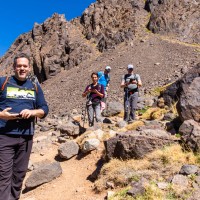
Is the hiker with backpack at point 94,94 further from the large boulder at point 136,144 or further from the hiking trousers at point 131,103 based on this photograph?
the large boulder at point 136,144

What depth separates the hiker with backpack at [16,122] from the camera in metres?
4.46

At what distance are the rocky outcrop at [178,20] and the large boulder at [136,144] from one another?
4439 centimetres

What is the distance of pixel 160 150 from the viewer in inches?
265

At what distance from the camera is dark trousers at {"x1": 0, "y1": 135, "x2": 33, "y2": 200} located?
4.46 m

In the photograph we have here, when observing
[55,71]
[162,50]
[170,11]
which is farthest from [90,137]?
[170,11]

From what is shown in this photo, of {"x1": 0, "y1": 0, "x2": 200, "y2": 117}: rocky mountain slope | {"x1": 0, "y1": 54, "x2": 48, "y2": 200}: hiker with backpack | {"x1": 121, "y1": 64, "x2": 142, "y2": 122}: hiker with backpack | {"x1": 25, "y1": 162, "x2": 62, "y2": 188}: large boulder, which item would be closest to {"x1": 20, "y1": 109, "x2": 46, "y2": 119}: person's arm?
{"x1": 0, "y1": 54, "x2": 48, "y2": 200}: hiker with backpack

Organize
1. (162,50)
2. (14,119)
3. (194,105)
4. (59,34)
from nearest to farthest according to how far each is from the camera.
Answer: (14,119), (194,105), (162,50), (59,34)

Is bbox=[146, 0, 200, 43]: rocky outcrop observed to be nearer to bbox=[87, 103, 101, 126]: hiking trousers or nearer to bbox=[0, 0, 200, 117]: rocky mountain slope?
bbox=[0, 0, 200, 117]: rocky mountain slope

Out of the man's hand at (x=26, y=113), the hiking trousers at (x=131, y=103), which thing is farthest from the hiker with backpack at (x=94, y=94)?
the man's hand at (x=26, y=113)

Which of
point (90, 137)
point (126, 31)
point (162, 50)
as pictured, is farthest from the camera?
point (126, 31)

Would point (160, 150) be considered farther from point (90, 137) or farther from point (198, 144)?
point (90, 137)

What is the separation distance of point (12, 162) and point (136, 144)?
3.22 meters

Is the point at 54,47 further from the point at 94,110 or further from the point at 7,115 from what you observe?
the point at 7,115

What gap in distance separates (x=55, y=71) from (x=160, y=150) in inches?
1789
